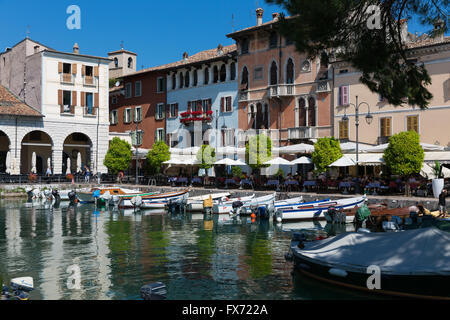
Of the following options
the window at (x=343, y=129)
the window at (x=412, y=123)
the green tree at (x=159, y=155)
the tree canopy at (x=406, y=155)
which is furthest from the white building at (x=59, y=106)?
the tree canopy at (x=406, y=155)

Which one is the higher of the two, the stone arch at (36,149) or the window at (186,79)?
the window at (186,79)

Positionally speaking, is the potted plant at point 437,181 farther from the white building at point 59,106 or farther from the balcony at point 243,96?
the white building at point 59,106

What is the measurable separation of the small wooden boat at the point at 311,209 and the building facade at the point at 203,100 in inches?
727

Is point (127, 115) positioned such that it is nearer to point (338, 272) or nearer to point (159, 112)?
point (159, 112)

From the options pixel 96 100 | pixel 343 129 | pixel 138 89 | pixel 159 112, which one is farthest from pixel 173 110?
pixel 343 129

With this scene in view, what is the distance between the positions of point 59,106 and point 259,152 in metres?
22.8

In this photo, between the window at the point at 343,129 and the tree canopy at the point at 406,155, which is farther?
the window at the point at 343,129

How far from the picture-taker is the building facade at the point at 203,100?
45.7 m

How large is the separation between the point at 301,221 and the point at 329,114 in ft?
48.7

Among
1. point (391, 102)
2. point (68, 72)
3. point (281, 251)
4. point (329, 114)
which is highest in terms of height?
point (68, 72)

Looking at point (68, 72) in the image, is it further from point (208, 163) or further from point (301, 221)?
point (301, 221)

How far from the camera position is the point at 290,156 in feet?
131

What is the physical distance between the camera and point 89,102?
49938 mm

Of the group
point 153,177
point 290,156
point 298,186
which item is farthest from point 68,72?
point 298,186
